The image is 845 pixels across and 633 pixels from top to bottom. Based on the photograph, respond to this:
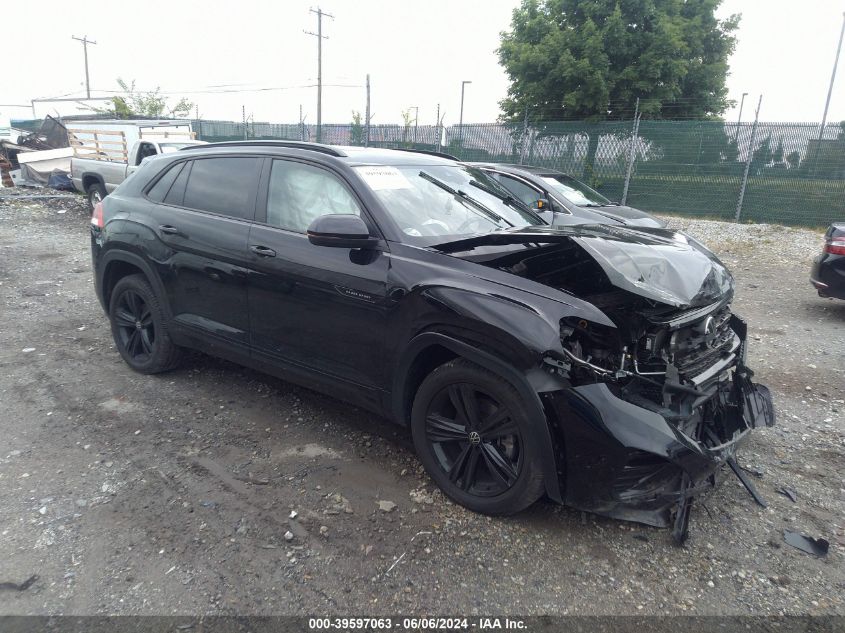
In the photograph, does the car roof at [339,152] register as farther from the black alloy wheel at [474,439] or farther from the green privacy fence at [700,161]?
the green privacy fence at [700,161]

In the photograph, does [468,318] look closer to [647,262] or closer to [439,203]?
[647,262]

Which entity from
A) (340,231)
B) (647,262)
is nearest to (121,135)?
(340,231)

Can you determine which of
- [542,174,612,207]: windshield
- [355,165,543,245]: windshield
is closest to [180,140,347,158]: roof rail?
[355,165,543,245]: windshield

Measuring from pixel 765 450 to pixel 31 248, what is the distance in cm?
1100

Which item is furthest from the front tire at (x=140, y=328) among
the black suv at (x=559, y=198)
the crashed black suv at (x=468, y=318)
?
the black suv at (x=559, y=198)

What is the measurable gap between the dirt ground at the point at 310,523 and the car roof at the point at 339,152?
176 cm

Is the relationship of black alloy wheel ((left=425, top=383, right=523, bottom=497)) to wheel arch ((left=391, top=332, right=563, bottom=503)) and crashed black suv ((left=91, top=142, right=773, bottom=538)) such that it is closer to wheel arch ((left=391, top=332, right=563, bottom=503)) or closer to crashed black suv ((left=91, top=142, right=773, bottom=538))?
crashed black suv ((left=91, top=142, right=773, bottom=538))

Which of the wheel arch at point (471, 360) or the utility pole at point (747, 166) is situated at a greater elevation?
the utility pole at point (747, 166)

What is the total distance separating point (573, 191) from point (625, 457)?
712 cm

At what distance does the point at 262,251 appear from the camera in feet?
12.1

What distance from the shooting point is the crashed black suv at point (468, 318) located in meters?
2.60

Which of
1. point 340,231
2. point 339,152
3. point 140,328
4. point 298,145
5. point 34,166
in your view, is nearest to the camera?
point 340,231

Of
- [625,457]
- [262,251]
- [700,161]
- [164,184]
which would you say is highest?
[700,161]

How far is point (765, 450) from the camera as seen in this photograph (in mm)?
3715
